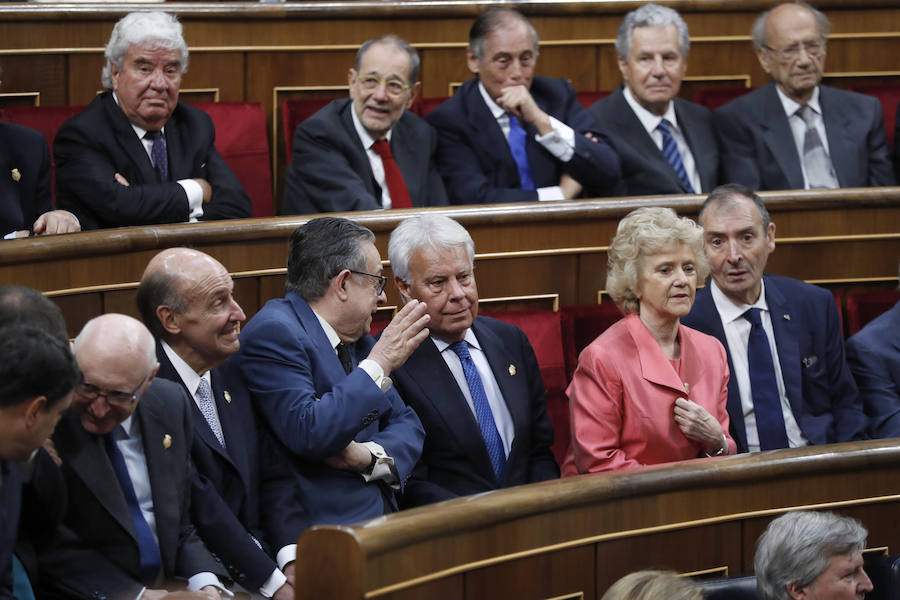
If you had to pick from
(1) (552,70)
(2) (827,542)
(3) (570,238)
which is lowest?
(2) (827,542)

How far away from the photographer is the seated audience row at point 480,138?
1.84 meters

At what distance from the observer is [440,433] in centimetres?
153

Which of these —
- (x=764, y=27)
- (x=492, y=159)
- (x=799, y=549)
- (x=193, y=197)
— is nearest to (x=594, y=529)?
(x=799, y=549)

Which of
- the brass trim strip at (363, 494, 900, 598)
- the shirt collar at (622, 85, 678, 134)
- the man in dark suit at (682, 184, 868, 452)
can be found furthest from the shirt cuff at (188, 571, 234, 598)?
the shirt collar at (622, 85, 678, 134)

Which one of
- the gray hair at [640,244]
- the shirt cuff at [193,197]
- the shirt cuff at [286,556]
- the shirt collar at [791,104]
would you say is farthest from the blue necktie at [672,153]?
the shirt cuff at [286,556]

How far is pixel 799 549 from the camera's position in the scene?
126 centimetres

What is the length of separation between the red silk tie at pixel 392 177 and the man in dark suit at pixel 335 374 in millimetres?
497

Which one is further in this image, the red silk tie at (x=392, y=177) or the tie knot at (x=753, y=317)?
the red silk tie at (x=392, y=177)

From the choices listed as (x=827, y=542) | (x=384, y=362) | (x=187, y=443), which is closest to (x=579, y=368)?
(x=384, y=362)

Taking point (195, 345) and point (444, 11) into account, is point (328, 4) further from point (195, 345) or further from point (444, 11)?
point (195, 345)

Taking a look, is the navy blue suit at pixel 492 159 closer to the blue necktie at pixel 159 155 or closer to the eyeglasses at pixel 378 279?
the blue necktie at pixel 159 155

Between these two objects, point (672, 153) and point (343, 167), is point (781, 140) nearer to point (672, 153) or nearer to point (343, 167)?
point (672, 153)

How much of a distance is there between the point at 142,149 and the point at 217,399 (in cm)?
61

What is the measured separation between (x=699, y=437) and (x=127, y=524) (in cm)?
68
